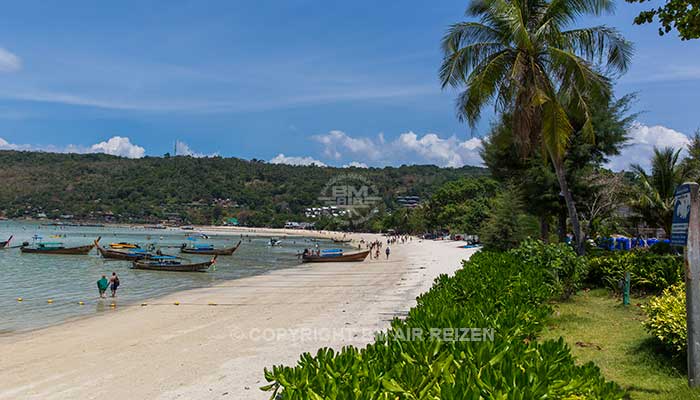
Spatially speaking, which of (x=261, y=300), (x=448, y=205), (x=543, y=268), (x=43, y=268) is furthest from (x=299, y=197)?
(x=543, y=268)

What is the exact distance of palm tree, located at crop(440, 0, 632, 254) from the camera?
14914mm

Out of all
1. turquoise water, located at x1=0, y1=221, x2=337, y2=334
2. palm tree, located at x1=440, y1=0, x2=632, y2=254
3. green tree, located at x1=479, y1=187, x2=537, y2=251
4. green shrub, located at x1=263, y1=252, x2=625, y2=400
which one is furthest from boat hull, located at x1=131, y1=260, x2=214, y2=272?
green shrub, located at x1=263, y1=252, x2=625, y2=400

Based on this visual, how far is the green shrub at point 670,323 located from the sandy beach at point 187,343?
5808 mm

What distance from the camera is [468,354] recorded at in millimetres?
3633

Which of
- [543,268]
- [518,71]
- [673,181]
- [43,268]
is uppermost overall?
[518,71]

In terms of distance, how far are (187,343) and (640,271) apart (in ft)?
37.6

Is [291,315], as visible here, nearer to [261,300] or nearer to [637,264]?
[261,300]

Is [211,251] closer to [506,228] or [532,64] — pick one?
[506,228]

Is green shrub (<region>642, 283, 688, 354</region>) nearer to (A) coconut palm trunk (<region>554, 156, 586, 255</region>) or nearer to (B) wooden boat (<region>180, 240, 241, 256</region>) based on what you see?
(A) coconut palm trunk (<region>554, 156, 586, 255</region>)

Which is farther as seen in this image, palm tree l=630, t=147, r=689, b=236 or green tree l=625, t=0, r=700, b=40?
palm tree l=630, t=147, r=689, b=236

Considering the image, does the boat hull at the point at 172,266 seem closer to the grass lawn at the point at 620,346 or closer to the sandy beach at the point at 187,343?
the sandy beach at the point at 187,343

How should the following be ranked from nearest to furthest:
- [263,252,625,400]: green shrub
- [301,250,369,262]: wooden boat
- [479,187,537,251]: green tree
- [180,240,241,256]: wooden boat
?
1. [263,252,625,400]: green shrub
2. [479,187,537,251]: green tree
3. [301,250,369,262]: wooden boat
4. [180,240,241,256]: wooden boat

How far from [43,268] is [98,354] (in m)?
31.3

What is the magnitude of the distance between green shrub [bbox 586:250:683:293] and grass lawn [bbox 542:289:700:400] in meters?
0.57
